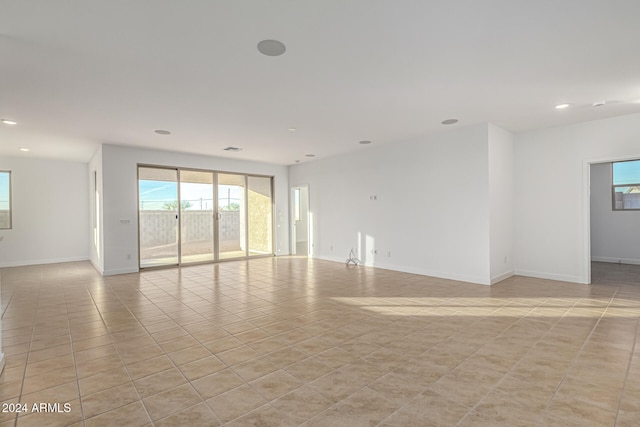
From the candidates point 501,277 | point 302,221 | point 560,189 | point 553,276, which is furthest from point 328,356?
point 302,221

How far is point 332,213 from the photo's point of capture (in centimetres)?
816

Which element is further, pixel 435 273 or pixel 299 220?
pixel 299 220

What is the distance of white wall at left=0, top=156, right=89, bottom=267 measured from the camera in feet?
25.3

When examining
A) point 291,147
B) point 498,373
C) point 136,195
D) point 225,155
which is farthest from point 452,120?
point 136,195

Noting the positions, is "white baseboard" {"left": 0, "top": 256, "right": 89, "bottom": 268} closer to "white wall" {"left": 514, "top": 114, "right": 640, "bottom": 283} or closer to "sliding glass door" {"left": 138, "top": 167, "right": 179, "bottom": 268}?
"sliding glass door" {"left": 138, "top": 167, "right": 179, "bottom": 268}

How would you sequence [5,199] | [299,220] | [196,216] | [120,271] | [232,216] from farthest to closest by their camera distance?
A: [299,220]
[232,216]
[196,216]
[5,199]
[120,271]

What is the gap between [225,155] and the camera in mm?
7848

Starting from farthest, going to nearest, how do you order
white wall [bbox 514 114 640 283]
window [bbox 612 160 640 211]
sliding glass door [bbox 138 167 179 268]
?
sliding glass door [bbox 138 167 179 268], window [bbox 612 160 640 211], white wall [bbox 514 114 640 283]

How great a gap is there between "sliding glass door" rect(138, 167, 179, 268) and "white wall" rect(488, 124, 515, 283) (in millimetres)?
6787

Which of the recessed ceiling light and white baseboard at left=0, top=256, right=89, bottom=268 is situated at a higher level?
the recessed ceiling light

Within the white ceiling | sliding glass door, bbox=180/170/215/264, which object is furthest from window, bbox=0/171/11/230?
sliding glass door, bbox=180/170/215/264

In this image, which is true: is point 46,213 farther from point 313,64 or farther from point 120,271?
point 313,64

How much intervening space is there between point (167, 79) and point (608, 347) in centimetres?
510

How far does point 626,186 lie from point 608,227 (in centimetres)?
99
